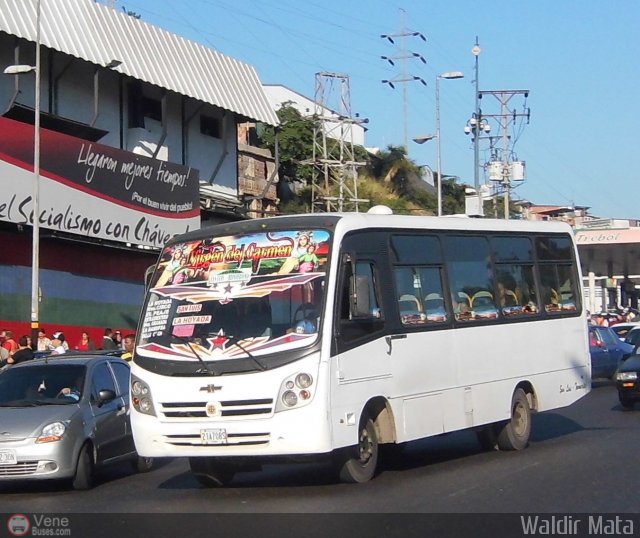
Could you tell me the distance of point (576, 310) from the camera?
16531mm

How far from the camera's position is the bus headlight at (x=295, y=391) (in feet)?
35.3

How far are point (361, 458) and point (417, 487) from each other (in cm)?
67

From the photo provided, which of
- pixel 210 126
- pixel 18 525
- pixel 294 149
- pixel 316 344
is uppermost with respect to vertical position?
pixel 294 149

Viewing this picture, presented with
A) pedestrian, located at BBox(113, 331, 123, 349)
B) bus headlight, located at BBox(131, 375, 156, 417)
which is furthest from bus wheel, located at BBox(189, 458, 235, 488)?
pedestrian, located at BBox(113, 331, 123, 349)

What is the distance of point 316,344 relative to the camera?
35.9ft

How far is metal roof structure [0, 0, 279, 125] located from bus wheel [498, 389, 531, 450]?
806 inches

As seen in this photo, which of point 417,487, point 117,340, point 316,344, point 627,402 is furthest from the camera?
point 117,340

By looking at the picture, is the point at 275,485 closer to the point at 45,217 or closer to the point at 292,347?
the point at 292,347

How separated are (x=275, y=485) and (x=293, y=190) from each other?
1613 inches

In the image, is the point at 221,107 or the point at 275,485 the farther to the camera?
the point at 221,107

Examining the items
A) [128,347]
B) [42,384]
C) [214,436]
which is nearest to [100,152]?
[128,347]

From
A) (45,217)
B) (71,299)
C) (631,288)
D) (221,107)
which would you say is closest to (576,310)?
(45,217)

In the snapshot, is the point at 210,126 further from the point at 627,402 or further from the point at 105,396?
the point at 105,396

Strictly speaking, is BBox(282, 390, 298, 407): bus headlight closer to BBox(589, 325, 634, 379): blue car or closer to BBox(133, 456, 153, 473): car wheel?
BBox(133, 456, 153, 473): car wheel
